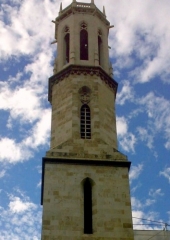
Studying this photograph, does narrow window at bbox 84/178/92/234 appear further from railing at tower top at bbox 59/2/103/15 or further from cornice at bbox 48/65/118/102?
railing at tower top at bbox 59/2/103/15

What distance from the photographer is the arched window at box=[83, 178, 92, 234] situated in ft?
76.9

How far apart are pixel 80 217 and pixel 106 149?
179 inches

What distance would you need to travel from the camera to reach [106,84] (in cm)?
3038

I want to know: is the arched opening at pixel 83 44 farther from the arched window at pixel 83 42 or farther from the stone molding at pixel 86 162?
the stone molding at pixel 86 162

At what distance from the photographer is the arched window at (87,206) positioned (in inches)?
923

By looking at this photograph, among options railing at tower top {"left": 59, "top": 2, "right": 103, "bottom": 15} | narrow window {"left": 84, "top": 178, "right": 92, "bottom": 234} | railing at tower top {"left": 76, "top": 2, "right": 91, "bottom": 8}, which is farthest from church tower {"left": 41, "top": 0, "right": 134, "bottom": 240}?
railing at tower top {"left": 76, "top": 2, "right": 91, "bottom": 8}

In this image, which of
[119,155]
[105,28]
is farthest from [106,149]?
[105,28]

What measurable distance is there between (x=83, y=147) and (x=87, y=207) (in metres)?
3.59

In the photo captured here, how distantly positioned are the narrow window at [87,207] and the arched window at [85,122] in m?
3.26

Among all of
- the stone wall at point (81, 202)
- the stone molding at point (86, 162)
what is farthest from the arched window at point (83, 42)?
the stone wall at point (81, 202)

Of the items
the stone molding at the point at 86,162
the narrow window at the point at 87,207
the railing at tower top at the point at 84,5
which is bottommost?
the narrow window at the point at 87,207

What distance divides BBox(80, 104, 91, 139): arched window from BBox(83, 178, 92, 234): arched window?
3.24 meters

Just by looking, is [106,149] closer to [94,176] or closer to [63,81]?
[94,176]

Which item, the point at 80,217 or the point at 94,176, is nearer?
the point at 80,217
